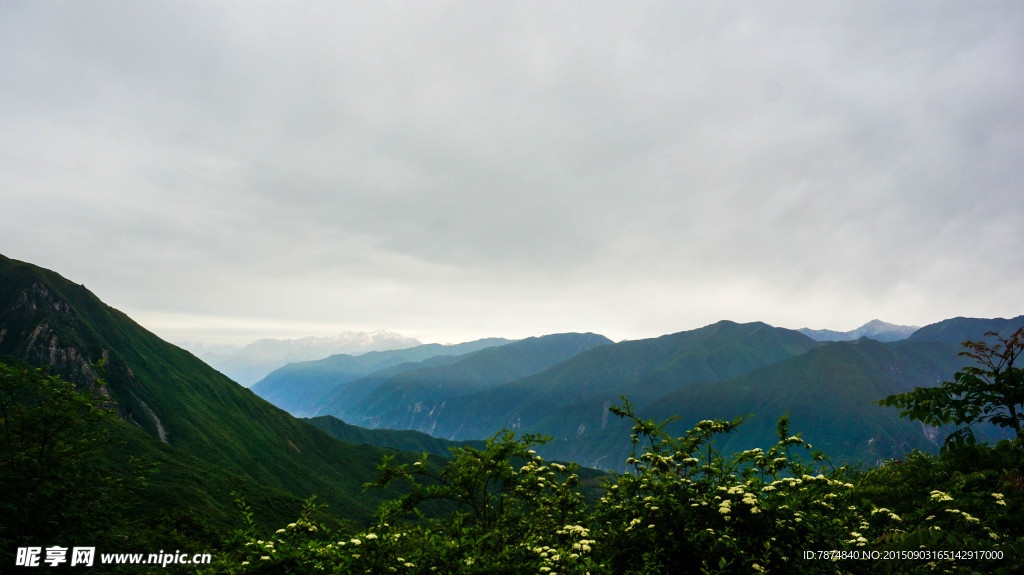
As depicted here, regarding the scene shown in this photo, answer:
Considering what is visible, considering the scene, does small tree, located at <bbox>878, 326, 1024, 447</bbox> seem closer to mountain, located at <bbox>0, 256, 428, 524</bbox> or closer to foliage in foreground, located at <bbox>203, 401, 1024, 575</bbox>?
foliage in foreground, located at <bbox>203, 401, 1024, 575</bbox>

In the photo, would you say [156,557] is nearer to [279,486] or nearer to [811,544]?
[811,544]

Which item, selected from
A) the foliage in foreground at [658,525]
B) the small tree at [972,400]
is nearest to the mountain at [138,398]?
the foliage in foreground at [658,525]

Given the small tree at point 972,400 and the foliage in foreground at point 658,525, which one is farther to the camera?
the foliage in foreground at point 658,525

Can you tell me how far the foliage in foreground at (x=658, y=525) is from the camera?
8.54 m

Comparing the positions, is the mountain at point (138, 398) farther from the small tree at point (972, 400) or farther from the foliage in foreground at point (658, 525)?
the small tree at point (972, 400)

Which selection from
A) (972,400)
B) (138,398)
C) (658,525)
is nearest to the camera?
(972,400)

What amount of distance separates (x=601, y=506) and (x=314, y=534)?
24.9ft

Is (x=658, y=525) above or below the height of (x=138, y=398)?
above

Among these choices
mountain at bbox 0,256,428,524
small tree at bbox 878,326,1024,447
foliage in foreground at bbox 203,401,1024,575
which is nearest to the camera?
small tree at bbox 878,326,1024,447

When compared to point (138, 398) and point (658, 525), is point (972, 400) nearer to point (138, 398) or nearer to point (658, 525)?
point (658, 525)

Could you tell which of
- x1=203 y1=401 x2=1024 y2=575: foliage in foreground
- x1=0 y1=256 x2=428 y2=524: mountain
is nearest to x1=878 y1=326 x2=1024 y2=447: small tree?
x1=203 y1=401 x2=1024 y2=575: foliage in foreground

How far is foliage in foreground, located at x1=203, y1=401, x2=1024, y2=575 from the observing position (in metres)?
8.54

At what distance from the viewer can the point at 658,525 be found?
1015 centimetres

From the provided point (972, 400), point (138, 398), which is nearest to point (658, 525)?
point (972, 400)
